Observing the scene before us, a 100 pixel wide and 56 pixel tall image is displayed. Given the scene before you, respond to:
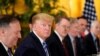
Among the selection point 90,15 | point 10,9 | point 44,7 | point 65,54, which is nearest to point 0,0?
point 10,9

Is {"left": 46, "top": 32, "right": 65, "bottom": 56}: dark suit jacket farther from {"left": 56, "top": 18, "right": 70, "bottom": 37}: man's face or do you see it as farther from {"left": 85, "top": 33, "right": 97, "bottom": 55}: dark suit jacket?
{"left": 85, "top": 33, "right": 97, "bottom": 55}: dark suit jacket

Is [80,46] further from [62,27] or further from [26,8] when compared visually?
[26,8]

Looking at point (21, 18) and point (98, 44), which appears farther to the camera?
point (98, 44)

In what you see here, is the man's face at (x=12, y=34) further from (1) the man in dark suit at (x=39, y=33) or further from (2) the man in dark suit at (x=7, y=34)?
(1) the man in dark suit at (x=39, y=33)

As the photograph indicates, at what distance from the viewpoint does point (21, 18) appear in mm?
5652

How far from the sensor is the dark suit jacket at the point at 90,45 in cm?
560

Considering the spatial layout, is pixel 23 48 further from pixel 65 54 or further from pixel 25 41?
pixel 65 54

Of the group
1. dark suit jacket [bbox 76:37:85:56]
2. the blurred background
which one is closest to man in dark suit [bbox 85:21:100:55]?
dark suit jacket [bbox 76:37:85:56]

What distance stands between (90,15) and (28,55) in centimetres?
527

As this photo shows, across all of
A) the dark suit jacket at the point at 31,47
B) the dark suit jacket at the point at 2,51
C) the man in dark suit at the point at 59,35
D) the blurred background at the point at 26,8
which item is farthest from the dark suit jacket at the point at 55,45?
the blurred background at the point at 26,8

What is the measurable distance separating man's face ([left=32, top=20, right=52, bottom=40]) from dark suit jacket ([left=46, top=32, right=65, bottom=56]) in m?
0.59

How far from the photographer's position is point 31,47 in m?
2.99

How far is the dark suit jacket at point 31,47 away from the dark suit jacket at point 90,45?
8.24 feet

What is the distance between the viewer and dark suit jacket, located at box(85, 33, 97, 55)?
5.60m
